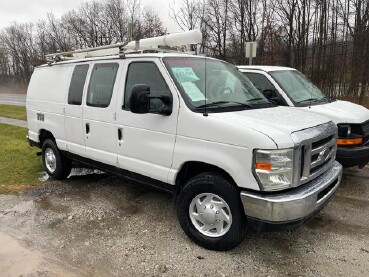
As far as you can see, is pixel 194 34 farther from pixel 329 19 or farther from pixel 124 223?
pixel 329 19

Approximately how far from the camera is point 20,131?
11000mm

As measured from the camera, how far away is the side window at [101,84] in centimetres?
468

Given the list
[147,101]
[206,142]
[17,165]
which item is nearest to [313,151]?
[206,142]

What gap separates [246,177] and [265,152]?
324 mm

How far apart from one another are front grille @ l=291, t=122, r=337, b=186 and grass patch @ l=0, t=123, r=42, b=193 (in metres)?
4.59

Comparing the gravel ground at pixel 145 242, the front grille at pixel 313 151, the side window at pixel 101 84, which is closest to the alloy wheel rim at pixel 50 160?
the gravel ground at pixel 145 242

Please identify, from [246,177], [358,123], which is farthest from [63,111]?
[358,123]

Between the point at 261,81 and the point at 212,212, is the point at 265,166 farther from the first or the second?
the point at 261,81

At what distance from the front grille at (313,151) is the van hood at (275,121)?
0.08 m

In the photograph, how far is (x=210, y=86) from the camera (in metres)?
4.09

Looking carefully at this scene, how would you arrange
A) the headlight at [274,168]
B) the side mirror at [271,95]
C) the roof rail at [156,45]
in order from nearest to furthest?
the headlight at [274,168], the roof rail at [156,45], the side mirror at [271,95]

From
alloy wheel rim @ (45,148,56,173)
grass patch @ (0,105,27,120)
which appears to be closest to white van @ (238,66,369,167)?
alloy wheel rim @ (45,148,56,173)

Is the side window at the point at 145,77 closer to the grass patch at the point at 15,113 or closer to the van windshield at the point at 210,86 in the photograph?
the van windshield at the point at 210,86

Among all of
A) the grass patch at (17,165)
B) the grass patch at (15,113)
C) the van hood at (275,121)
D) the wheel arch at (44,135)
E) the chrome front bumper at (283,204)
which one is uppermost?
the van hood at (275,121)
